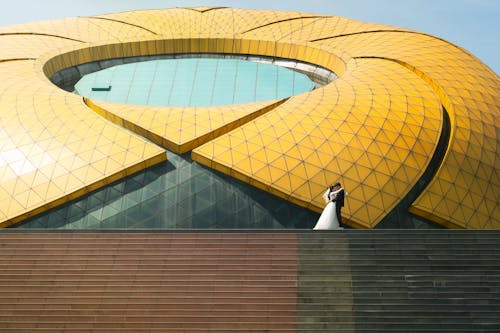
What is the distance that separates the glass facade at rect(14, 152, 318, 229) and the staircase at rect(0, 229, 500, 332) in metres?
3.72

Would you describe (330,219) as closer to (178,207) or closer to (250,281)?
(250,281)

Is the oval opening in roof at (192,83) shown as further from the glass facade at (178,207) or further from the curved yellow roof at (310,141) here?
the glass facade at (178,207)

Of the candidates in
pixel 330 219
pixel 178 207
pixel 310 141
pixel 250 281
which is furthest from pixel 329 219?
pixel 178 207

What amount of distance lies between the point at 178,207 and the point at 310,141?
5373 mm

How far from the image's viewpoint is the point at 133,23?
3328cm

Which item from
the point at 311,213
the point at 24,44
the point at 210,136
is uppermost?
the point at 24,44

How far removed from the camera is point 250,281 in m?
15.0

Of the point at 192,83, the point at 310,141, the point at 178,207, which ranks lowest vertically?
the point at 178,207

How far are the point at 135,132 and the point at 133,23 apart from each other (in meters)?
13.6

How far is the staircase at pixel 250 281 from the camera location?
14.2 metres

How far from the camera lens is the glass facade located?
2000 cm

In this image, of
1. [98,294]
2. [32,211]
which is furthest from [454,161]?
[32,211]

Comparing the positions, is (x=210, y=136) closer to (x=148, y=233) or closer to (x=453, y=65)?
(x=148, y=233)

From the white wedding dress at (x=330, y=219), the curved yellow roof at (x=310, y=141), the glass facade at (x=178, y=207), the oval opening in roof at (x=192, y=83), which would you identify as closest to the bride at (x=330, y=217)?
the white wedding dress at (x=330, y=219)
